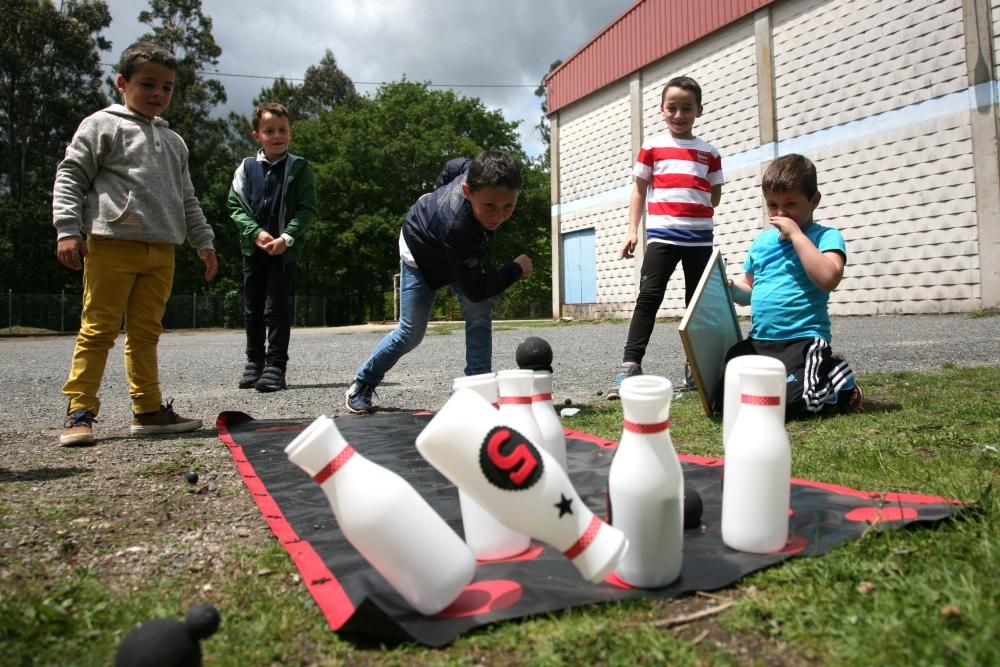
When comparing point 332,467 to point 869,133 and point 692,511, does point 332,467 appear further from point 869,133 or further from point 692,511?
point 869,133

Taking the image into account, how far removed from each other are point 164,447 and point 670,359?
4.59 meters

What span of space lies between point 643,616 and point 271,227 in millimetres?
4594

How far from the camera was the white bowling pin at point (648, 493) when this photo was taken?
1.43 m

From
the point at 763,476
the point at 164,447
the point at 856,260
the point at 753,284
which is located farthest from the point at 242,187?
the point at 856,260

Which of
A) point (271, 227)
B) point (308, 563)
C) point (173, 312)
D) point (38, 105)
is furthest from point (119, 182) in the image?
point (38, 105)

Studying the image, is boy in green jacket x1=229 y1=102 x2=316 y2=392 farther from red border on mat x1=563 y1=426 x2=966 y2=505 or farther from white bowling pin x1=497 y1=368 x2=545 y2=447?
white bowling pin x1=497 y1=368 x2=545 y2=447

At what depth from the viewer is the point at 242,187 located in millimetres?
5246

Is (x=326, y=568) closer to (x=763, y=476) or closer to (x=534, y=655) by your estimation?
(x=534, y=655)

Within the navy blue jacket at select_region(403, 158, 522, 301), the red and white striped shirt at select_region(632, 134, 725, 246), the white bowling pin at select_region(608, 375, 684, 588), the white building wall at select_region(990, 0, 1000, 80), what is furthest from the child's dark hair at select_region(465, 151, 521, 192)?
the white building wall at select_region(990, 0, 1000, 80)

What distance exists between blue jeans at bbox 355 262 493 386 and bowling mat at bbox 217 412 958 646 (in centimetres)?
131

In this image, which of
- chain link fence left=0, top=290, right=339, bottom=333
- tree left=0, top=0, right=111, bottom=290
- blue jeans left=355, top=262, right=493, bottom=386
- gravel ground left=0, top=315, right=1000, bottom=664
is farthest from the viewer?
tree left=0, top=0, right=111, bottom=290

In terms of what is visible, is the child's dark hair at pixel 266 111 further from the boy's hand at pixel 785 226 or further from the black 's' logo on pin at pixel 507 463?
the black 's' logo on pin at pixel 507 463

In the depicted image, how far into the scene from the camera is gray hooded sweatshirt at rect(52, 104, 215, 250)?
328 cm

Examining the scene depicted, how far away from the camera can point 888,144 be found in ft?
38.9
